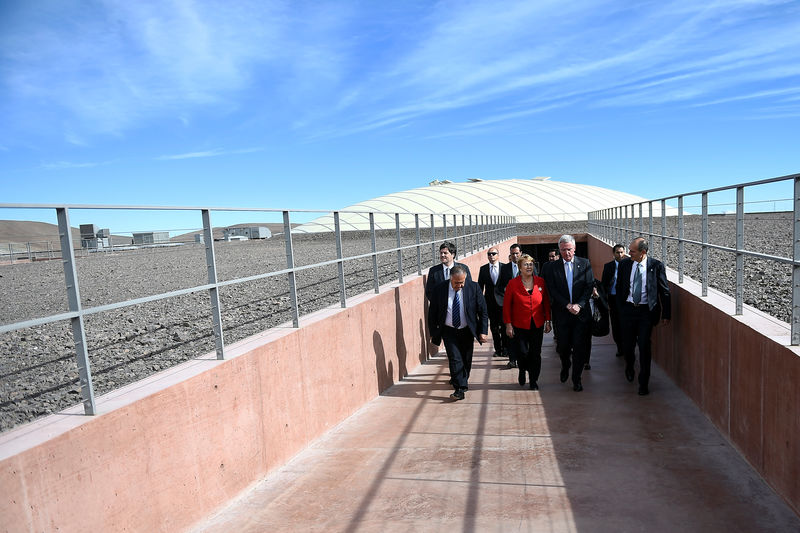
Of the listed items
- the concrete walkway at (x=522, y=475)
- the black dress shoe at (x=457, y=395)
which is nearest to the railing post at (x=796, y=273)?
the concrete walkway at (x=522, y=475)

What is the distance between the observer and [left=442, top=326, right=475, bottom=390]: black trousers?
7535 millimetres

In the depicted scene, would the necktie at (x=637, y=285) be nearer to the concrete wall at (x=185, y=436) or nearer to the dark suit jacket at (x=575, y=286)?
the dark suit jacket at (x=575, y=286)

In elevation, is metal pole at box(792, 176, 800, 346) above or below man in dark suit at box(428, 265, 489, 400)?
above

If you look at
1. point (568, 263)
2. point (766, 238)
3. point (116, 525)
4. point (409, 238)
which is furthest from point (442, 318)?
point (409, 238)

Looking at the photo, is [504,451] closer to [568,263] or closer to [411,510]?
[411,510]

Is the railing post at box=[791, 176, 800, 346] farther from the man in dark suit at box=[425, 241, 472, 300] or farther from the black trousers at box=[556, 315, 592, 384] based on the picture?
the man in dark suit at box=[425, 241, 472, 300]

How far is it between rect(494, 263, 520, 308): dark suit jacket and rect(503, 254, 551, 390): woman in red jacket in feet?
5.20

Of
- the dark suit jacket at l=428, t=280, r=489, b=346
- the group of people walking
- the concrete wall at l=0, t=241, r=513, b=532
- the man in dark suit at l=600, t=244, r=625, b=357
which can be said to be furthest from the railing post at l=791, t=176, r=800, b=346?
the concrete wall at l=0, t=241, r=513, b=532

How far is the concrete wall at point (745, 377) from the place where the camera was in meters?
4.00

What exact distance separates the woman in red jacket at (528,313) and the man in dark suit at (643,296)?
0.95 metres

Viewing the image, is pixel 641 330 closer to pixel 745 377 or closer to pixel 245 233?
pixel 745 377

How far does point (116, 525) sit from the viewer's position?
3471 mm

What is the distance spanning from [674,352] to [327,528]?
16.7 ft

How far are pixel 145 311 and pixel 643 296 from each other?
791cm
